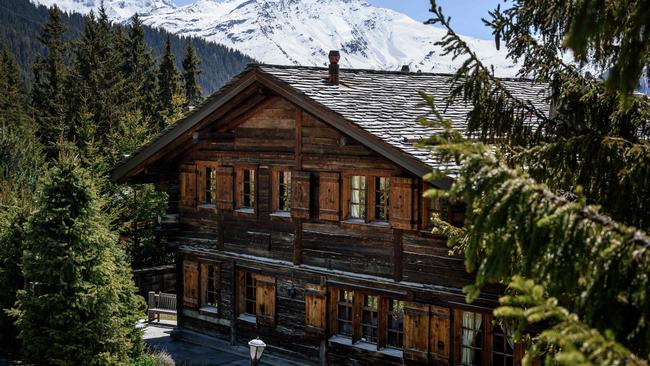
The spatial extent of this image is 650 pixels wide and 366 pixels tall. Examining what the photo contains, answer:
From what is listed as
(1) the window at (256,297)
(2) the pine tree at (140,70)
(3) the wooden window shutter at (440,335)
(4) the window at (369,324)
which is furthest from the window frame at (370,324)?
(2) the pine tree at (140,70)

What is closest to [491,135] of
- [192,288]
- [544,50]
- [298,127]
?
[544,50]

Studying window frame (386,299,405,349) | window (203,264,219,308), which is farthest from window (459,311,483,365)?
window (203,264,219,308)

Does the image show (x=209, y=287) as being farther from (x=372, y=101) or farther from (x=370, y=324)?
(x=372, y=101)

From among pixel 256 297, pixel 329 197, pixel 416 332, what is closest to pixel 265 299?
pixel 256 297

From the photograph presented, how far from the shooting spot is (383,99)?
1628 centimetres

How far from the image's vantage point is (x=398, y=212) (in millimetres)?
14172

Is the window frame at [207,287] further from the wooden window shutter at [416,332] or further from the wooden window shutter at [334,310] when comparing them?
the wooden window shutter at [416,332]

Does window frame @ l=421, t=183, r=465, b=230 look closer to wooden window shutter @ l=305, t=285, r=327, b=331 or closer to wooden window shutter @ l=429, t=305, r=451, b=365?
wooden window shutter @ l=429, t=305, r=451, b=365

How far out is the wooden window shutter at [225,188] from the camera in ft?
57.8

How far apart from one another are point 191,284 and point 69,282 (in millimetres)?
5358

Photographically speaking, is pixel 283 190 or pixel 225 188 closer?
pixel 283 190

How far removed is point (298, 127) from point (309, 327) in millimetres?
4440

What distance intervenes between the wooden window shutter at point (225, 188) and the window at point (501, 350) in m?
7.16

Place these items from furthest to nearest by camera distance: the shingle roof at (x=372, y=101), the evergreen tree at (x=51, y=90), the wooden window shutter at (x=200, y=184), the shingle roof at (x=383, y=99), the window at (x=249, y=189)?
the evergreen tree at (x=51, y=90), the wooden window shutter at (x=200, y=184), the window at (x=249, y=189), the shingle roof at (x=372, y=101), the shingle roof at (x=383, y=99)
